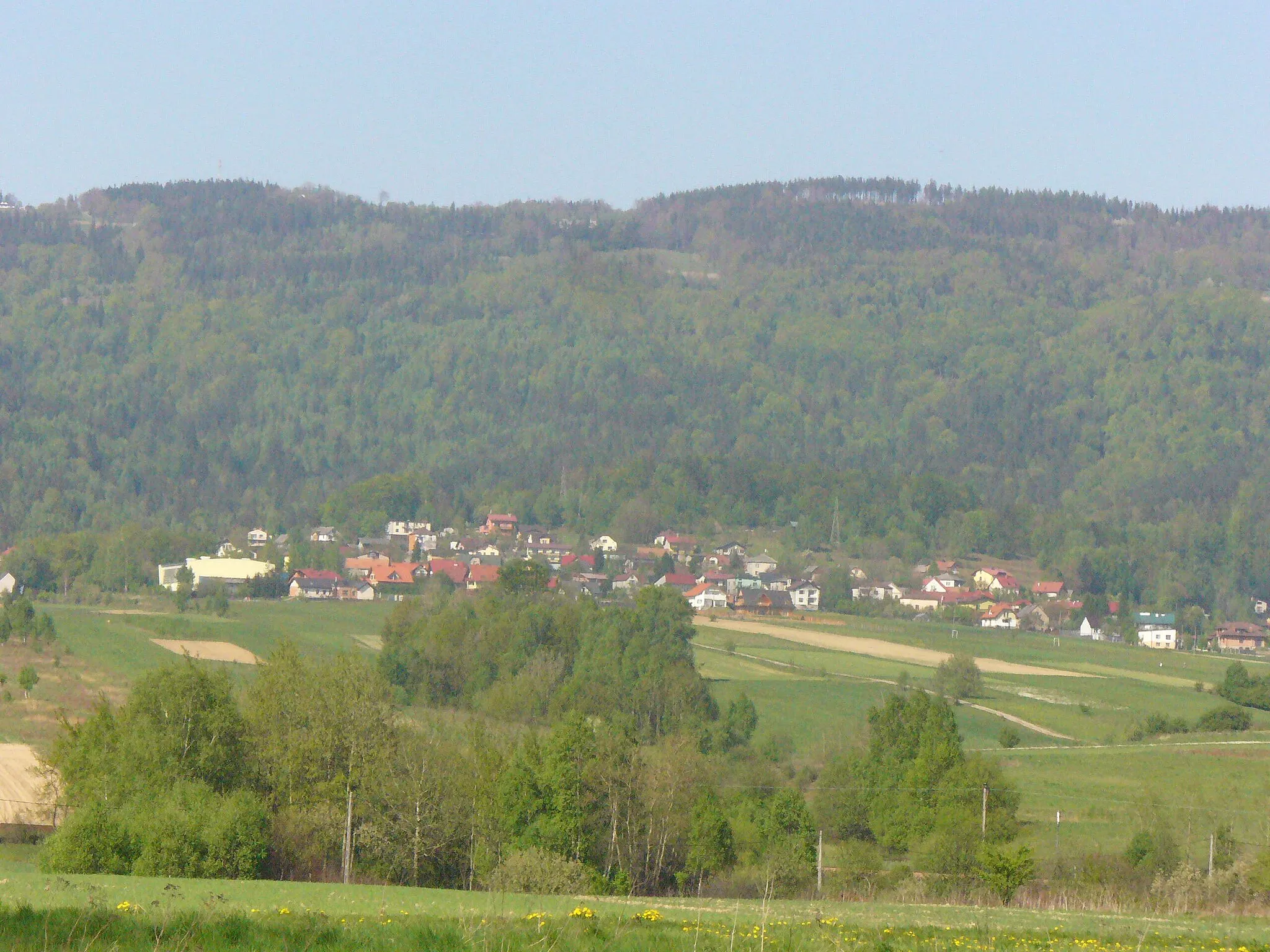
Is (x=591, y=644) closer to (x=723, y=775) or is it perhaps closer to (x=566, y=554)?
(x=723, y=775)

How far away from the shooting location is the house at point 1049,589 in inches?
5007

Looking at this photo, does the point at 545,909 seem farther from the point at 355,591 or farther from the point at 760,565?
the point at 760,565

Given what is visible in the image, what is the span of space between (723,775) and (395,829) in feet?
45.2

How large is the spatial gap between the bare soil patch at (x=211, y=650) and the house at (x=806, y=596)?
164ft

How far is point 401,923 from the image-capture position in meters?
11.0

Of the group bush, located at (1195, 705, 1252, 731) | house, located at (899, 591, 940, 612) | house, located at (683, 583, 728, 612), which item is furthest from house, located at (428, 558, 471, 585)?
bush, located at (1195, 705, 1252, 731)

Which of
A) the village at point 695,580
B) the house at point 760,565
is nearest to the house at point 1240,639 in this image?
the village at point 695,580

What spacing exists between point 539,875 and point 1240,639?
A: 96.7 m

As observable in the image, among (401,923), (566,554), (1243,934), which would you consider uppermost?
(401,923)

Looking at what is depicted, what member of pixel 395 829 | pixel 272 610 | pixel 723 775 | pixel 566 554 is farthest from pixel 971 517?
pixel 395 829

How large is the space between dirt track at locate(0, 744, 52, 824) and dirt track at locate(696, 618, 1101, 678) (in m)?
46.0

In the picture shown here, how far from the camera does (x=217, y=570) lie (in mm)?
→ 112562

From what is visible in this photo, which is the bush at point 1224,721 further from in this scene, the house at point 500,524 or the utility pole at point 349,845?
the house at point 500,524

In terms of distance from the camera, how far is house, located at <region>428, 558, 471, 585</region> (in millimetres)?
114244
